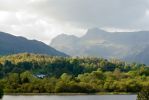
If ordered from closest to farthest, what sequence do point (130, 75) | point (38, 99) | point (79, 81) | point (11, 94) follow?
point (38, 99) → point (11, 94) → point (79, 81) → point (130, 75)

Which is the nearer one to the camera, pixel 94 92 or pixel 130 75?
pixel 94 92

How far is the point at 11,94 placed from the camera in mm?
151250

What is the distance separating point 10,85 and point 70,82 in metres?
22.1

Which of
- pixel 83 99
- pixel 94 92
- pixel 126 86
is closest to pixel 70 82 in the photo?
pixel 94 92

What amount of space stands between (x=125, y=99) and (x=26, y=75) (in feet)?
175

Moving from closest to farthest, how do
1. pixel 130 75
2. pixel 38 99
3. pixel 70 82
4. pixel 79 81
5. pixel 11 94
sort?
pixel 38 99, pixel 11 94, pixel 70 82, pixel 79 81, pixel 130 75

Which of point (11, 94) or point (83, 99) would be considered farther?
point (11, 94)

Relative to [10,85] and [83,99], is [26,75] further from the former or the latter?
[83,99]

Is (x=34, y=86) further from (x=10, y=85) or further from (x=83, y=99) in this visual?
(x=83, y=99)

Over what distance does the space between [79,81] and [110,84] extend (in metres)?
13.8

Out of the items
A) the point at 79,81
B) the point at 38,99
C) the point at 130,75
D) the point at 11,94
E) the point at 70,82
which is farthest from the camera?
the point at 130,75

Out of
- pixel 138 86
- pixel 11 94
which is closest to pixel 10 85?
pixel 11 94

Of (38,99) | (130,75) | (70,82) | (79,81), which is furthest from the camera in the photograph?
(130,75)

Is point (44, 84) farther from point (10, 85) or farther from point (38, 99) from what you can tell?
point (38, 99)
